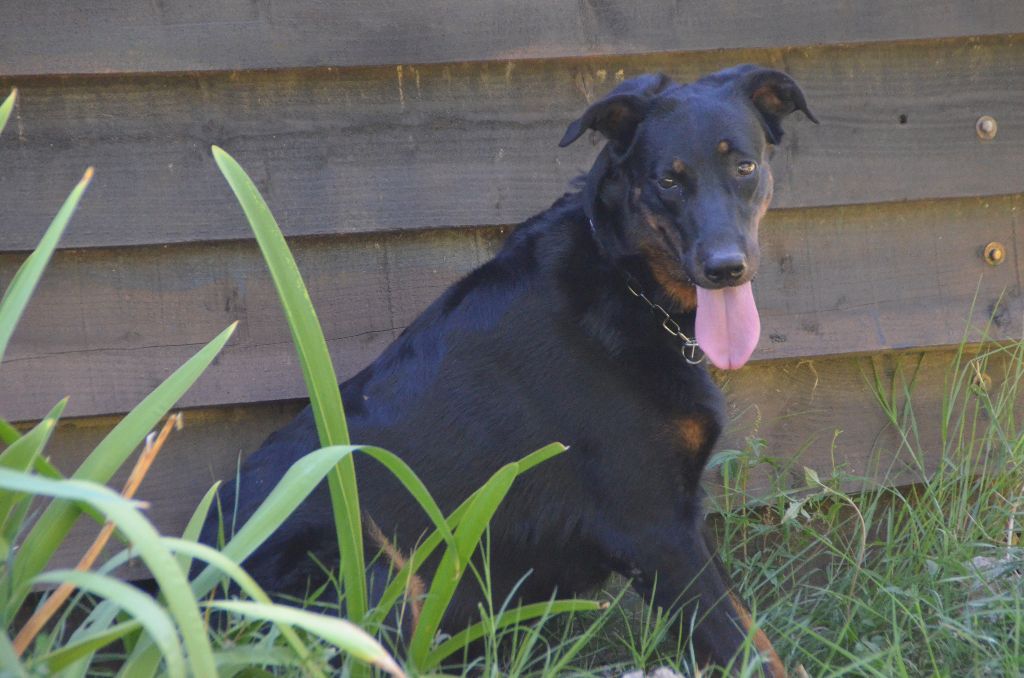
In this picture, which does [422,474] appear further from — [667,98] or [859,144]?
[859,144]

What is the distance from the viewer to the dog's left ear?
8.68 ft

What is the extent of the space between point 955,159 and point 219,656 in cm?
278

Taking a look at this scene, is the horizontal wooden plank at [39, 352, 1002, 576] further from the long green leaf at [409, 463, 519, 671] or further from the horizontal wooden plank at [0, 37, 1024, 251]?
the long green leaf at [409, 463, 519, 671]

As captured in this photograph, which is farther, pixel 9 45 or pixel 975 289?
pixel 975 289

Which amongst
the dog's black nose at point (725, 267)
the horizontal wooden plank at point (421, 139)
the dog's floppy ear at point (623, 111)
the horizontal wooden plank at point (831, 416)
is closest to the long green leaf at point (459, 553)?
the dog's black nose at point (725, 267)

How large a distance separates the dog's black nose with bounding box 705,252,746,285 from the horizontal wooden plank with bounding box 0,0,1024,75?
1038mm

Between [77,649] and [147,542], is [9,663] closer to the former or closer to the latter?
[77,649]

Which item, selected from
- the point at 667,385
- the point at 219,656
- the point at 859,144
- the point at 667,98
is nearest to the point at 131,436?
the point at 219,656

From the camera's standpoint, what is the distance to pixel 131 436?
5.44 feet

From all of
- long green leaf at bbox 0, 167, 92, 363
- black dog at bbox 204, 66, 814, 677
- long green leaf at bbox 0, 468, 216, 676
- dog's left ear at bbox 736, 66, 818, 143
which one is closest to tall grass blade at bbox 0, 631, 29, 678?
long green leaf at bbox 0, 468, 216, 676

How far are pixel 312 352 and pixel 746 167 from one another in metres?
1.32

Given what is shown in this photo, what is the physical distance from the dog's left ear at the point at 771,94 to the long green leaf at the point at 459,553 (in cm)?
137

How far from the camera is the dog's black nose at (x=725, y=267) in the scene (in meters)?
2.36

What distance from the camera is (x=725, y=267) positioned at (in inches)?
93.0
